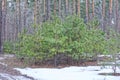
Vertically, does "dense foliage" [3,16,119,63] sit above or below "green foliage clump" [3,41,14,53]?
above

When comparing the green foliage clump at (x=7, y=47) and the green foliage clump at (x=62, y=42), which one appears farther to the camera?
the green foliage clump at (x=7, y=47)

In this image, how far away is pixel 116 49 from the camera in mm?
12766

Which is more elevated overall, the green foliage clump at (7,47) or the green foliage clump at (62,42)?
the green foliage clump at (62,42)

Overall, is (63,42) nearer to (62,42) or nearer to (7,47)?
(62,42)

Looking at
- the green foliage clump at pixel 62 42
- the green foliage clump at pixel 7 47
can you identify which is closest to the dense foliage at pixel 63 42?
the green foliage clump at pixel 62 42

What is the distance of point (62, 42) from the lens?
15258 millimetres

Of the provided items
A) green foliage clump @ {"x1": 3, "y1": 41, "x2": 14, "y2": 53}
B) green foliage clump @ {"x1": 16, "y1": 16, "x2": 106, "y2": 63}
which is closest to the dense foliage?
green foliage clump @ {"x1": 16, "y1": 16, "x2": 106, "y2": 63}

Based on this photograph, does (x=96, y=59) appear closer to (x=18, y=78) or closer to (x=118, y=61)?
(x=118, y=61)

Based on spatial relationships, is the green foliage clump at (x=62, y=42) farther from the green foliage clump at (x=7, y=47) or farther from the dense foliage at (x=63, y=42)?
the green foliage clump at (x=7, y=47)

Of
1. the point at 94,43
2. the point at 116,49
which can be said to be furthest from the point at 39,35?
the point at 116,49

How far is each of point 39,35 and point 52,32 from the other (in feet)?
2.02

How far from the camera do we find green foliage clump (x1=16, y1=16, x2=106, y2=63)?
1546 centimetres

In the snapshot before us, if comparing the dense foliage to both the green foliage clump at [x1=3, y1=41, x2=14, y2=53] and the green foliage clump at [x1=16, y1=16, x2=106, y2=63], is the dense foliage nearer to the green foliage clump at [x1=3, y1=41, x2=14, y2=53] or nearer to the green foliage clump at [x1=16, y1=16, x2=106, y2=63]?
the green foliage clump at [x1=16, y1=16, x2=106, y2=63]

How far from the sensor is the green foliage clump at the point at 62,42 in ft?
50.7
